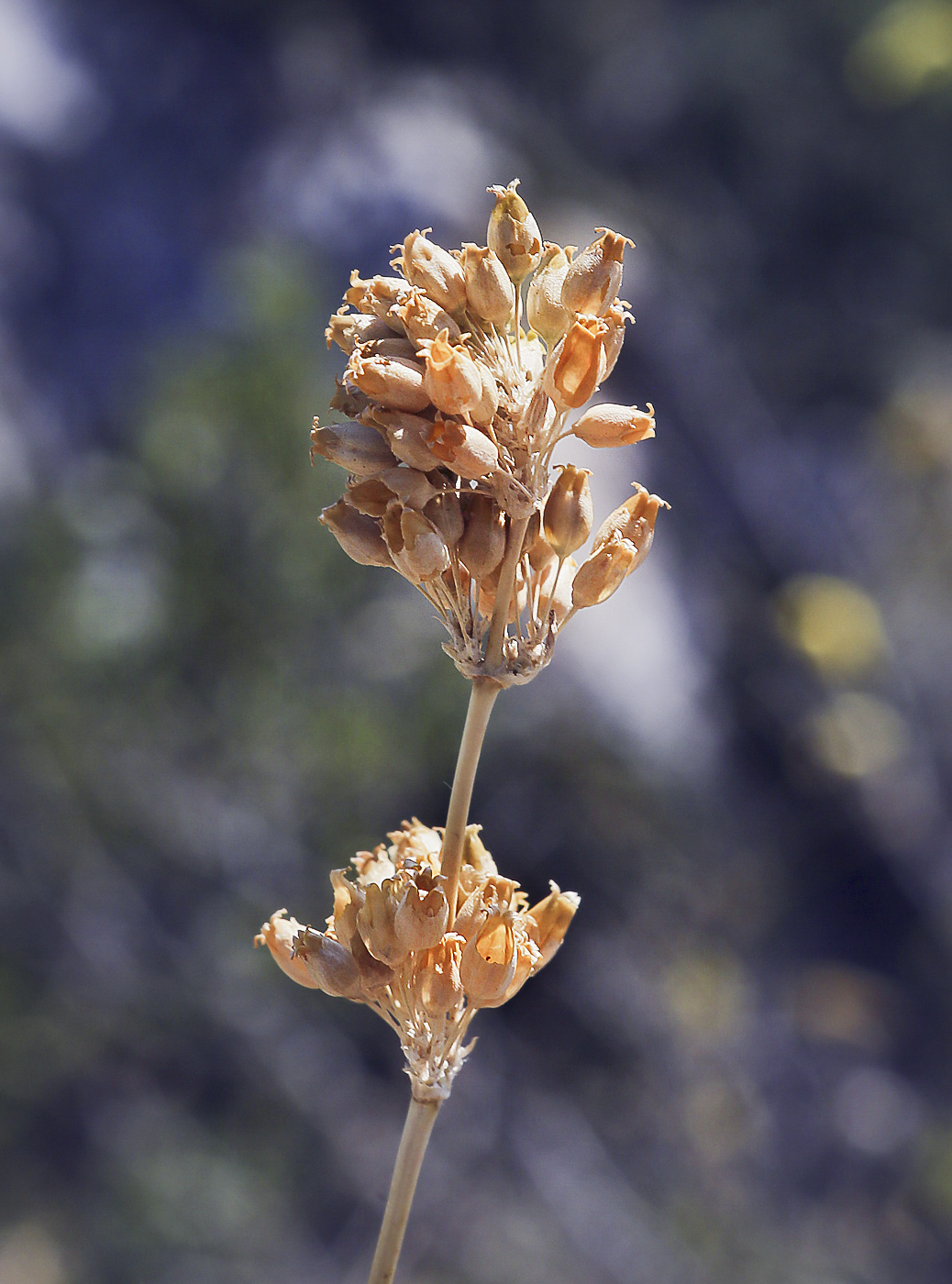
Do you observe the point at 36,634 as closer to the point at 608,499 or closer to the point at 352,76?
the point at 608,499

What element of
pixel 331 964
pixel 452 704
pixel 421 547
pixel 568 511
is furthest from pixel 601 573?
pixel 452 704

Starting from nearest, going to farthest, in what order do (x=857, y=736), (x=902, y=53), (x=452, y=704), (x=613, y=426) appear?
(x=613, y=426)
(x=452, y=704)
(x=857, y=736)
(x=902, y=53)

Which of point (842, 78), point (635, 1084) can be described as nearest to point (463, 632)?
point (635, 1084)

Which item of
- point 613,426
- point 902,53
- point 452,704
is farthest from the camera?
point 902,53

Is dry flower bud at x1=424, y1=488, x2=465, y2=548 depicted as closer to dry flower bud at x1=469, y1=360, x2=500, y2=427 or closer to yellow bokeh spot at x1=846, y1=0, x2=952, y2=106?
dry flower bud at x1=469, y1=360, x2=500, y2=427

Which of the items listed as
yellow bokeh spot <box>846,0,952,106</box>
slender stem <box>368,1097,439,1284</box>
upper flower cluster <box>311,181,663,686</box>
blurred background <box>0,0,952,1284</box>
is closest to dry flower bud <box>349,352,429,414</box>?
upper flower cluster <box>311,181,663,686</box>

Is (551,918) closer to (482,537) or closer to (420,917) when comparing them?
(420,917)
